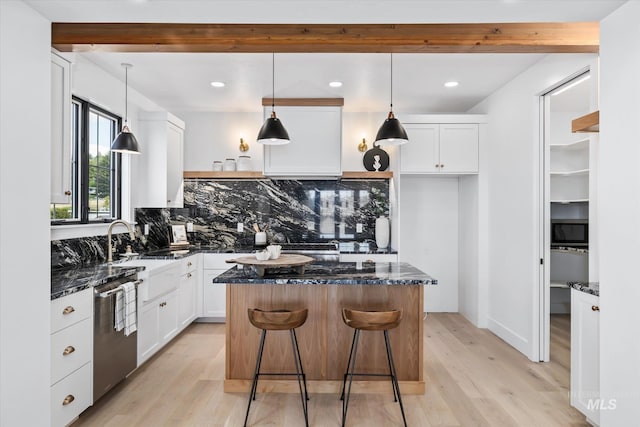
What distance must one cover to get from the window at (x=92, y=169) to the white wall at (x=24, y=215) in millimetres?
1281

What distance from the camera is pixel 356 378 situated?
293cm

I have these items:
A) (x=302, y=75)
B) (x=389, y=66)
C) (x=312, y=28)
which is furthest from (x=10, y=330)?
(x=389, y=66)

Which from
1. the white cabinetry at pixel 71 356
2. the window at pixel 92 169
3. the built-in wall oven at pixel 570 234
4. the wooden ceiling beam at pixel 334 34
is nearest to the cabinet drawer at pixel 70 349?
the white cabinetry at pixel 71 356

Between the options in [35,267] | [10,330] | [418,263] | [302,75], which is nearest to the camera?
[10,330]

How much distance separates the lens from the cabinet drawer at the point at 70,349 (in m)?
2.26

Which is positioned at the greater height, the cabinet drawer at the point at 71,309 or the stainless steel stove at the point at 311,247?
the stainless steel stove at the point at 311,247

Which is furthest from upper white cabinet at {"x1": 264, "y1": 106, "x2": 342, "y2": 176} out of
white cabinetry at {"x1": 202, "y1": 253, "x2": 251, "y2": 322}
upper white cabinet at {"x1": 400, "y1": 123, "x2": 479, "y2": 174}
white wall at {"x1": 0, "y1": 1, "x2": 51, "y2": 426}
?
white wall at {"x1": 0, "y1": 1, "x2": 51, "y2": 426}

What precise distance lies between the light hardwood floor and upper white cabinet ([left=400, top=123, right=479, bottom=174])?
2.10 meters

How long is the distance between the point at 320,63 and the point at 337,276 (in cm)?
206

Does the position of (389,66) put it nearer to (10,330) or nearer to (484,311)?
(484,311)

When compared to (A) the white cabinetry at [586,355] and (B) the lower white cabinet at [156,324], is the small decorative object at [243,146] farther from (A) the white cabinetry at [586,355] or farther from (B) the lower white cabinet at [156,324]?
(A) the white cabinetry at [586,355]

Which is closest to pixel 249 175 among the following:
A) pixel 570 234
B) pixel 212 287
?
pixel 212 287

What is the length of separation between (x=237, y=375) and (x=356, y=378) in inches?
35.7

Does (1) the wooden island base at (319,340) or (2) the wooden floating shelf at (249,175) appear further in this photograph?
(2) the wooden floating shelf at (249,175)
